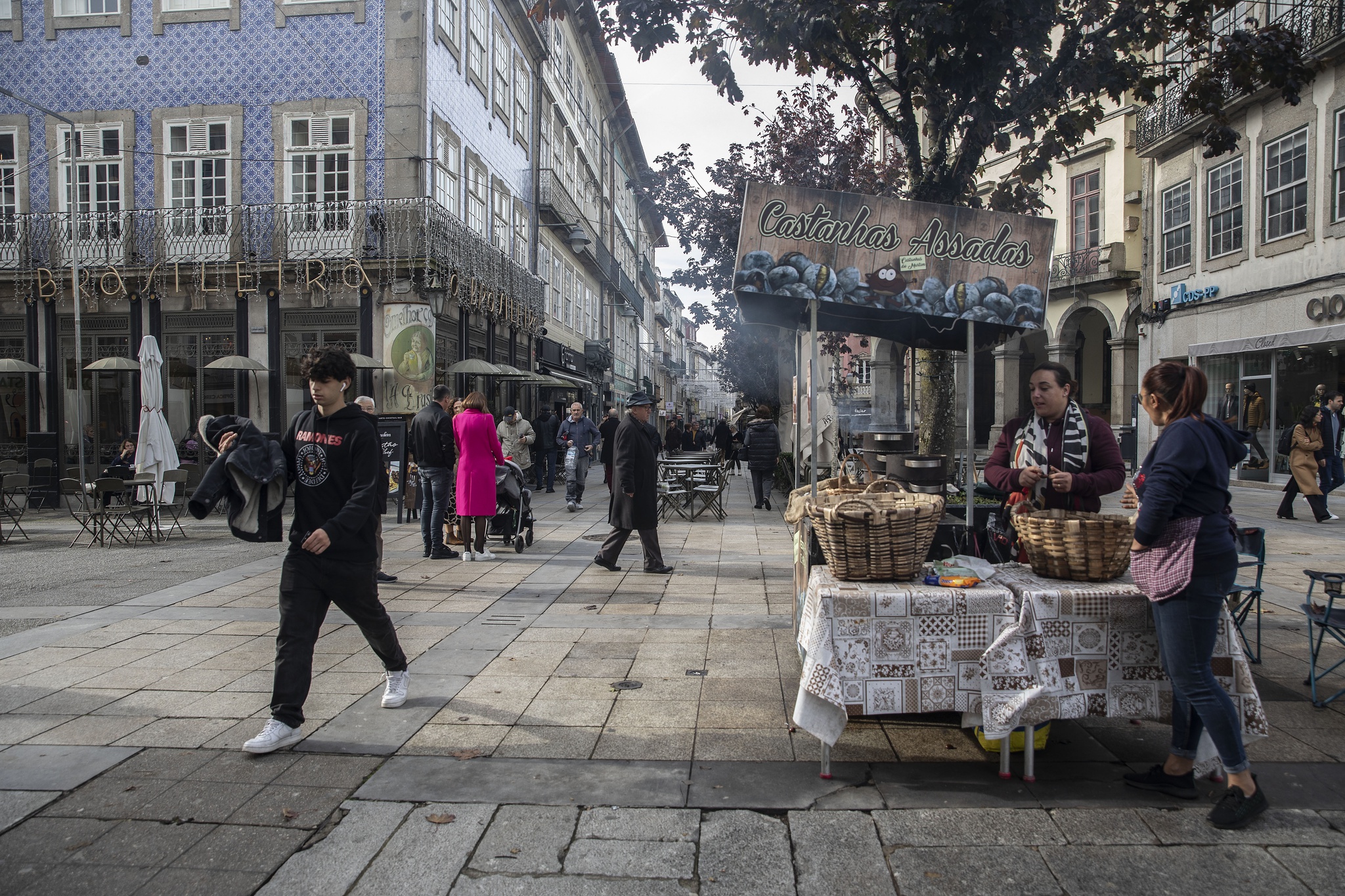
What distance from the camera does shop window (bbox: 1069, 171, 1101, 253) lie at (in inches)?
1057

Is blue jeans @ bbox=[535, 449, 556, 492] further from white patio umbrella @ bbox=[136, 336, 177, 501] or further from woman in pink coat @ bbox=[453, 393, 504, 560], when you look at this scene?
woman in pink coat @ bbox=[453, 393, 504, 560]

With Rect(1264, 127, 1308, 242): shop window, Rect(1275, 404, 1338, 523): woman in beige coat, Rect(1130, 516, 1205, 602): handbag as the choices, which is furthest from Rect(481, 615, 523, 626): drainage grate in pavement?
Rect(1264, 127, 1308, 242): shop window

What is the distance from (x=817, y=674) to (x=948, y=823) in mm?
690

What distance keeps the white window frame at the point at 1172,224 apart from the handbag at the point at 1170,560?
68.8ft

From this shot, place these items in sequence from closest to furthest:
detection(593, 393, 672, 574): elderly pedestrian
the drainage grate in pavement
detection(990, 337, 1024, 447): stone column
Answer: the drainage grate in pavement < detection(593, 393, 672, 574): elderly pedestrian < detection(990, 337, 1024, 447): stone column

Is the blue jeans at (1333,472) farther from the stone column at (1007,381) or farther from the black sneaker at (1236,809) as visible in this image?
the stone column at (1007,381)

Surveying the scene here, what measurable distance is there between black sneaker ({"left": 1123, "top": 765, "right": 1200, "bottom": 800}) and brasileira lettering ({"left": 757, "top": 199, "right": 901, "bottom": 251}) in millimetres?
2944

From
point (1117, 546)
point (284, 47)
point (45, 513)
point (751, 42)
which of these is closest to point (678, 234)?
point (284, 47)

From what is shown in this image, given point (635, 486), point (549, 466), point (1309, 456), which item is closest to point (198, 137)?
point (549, 466)

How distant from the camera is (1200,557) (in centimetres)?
322

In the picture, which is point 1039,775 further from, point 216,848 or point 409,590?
point 409,590

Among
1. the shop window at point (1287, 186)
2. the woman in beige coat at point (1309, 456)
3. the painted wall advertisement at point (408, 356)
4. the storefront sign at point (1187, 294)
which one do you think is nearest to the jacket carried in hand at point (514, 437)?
the painted wall advertisement at point (408, 356)

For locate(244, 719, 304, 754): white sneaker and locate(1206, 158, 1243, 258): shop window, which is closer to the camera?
locate(244, 719, 304, 754): white sneaker

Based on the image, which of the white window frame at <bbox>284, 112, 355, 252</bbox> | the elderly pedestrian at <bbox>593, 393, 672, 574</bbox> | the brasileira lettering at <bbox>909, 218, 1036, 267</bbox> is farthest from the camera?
the white window frame at <bbox>284, 112, 355, 252</bbox>
